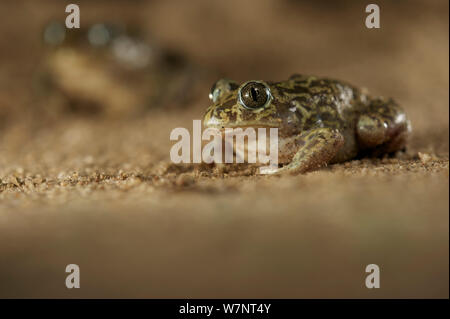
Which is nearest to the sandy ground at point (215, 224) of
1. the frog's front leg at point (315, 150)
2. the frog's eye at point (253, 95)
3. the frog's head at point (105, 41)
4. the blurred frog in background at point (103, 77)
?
the frog's front leg at point (315, 150)

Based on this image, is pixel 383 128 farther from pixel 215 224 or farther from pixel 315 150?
pixel 215 224

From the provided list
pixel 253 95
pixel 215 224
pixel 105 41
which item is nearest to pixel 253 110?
pixel 253 95

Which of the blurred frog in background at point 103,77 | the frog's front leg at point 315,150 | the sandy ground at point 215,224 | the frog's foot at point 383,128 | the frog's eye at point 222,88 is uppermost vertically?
the blurred frog in background at point 103,77

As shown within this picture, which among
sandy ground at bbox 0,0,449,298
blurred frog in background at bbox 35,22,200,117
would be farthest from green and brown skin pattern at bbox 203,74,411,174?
blurred frog in background at bbox 35,22,200,117

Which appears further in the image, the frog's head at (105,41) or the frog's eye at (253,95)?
the frog's head at (105,41)

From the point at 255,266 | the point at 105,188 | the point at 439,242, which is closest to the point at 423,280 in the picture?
the point at 439,242

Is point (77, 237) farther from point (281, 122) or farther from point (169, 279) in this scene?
point (281, 122)

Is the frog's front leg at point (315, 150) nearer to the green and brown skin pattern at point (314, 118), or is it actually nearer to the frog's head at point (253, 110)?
the green and brown skin pattern at point (314, 118)
